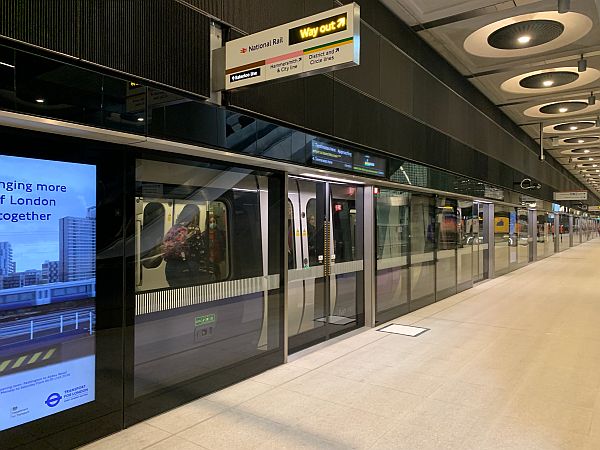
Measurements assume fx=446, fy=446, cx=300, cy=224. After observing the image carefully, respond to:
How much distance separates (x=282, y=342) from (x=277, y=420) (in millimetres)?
1321

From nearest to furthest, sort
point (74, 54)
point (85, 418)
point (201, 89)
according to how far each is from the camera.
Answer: point (74, 54), point (85, 418), point (201, 89)

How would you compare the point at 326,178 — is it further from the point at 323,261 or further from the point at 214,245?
the point at 214,245

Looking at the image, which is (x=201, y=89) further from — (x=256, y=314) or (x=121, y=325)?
(x=256, y=314)

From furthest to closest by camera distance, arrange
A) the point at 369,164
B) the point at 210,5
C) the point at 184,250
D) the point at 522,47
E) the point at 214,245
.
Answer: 1. the point at 522,47
2. the point at 369,164
3. the point at 214,245
4. the point at 184,250
5. the point at 210,5

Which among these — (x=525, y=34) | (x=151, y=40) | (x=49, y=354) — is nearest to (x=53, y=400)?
(x=49, y=354)

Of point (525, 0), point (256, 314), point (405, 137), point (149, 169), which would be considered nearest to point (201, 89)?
point (149, 169)

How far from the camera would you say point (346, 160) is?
5234 mm

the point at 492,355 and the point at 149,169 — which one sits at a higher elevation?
the point at 149,169

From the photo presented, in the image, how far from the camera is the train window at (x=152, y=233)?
11.7ft

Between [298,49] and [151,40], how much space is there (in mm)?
1037

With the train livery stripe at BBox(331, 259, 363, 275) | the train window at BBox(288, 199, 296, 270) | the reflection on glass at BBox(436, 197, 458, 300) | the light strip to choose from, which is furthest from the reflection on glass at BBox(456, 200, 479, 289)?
the train window at BBox(288, 199, 296, 270)

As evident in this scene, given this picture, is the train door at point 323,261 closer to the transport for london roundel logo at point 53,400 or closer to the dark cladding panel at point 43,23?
the transport for london roundel logo at point 53,400

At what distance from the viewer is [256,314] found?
4508 millimetres

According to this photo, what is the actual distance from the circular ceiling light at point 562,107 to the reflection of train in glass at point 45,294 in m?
11.9
